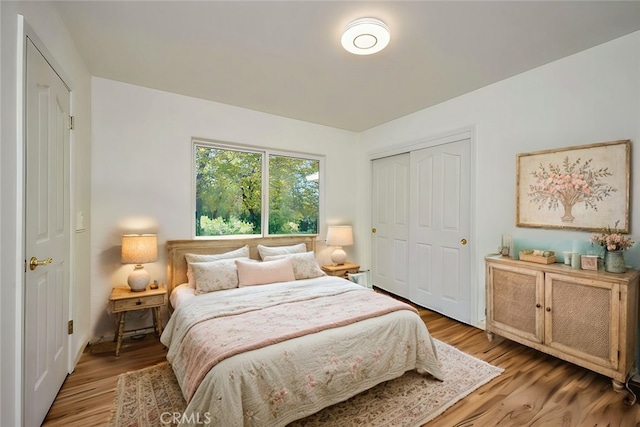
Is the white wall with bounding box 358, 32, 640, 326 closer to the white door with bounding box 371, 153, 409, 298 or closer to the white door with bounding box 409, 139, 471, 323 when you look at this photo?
the white door with bounding box 409, 139, 471, 323

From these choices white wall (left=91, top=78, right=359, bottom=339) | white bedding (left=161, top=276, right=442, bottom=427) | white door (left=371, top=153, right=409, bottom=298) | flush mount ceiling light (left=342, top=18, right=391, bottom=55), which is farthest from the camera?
white door (left=371, top=153, right=409, bottom=298)

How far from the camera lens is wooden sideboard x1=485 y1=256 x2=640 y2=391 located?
1852mm

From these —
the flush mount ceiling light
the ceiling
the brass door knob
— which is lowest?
the brass door knob

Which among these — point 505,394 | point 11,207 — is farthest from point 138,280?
point 505,394

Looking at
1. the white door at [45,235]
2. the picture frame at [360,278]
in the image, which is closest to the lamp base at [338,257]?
the picture frame at [360,278]

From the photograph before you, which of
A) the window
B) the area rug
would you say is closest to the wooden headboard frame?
the window

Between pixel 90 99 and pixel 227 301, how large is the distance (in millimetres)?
2326

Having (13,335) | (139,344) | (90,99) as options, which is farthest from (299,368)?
(90,99)

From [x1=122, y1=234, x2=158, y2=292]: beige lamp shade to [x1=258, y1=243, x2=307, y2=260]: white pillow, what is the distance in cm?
112

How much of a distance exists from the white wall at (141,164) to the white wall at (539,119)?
2580mm

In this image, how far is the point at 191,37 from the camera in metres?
2.04

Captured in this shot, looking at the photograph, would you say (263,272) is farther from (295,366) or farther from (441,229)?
(441,229)

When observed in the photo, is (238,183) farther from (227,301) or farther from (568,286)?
(568,286)

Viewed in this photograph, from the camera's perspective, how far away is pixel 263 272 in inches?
111
